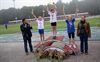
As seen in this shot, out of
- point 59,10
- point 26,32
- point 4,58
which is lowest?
point 4,58

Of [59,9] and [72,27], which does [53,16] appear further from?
[72,27]

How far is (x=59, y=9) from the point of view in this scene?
9539 mm

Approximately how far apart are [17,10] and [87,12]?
2.45 metres

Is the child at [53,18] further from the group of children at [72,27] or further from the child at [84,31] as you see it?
the child at [84,31]

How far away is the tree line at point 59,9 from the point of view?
8.62m

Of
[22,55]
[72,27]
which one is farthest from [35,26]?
[72,27]

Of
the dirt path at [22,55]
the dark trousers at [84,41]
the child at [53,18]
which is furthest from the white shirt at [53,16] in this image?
the dirt path at [22,55]

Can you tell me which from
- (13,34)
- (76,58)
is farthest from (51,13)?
(13,34)

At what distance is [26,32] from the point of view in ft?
28.8

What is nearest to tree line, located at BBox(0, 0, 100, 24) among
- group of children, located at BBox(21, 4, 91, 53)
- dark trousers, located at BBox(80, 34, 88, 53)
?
group of children, located at BBox(21, 4, 91, 53)

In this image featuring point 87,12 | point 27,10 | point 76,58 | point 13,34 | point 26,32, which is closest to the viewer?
point 76,58

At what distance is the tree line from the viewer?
28.3ft

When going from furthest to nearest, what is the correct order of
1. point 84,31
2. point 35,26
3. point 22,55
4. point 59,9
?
point 35,26, point 59,9, point 22,55, point 84,31

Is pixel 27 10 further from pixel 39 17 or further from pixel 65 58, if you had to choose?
pixel 65 58
